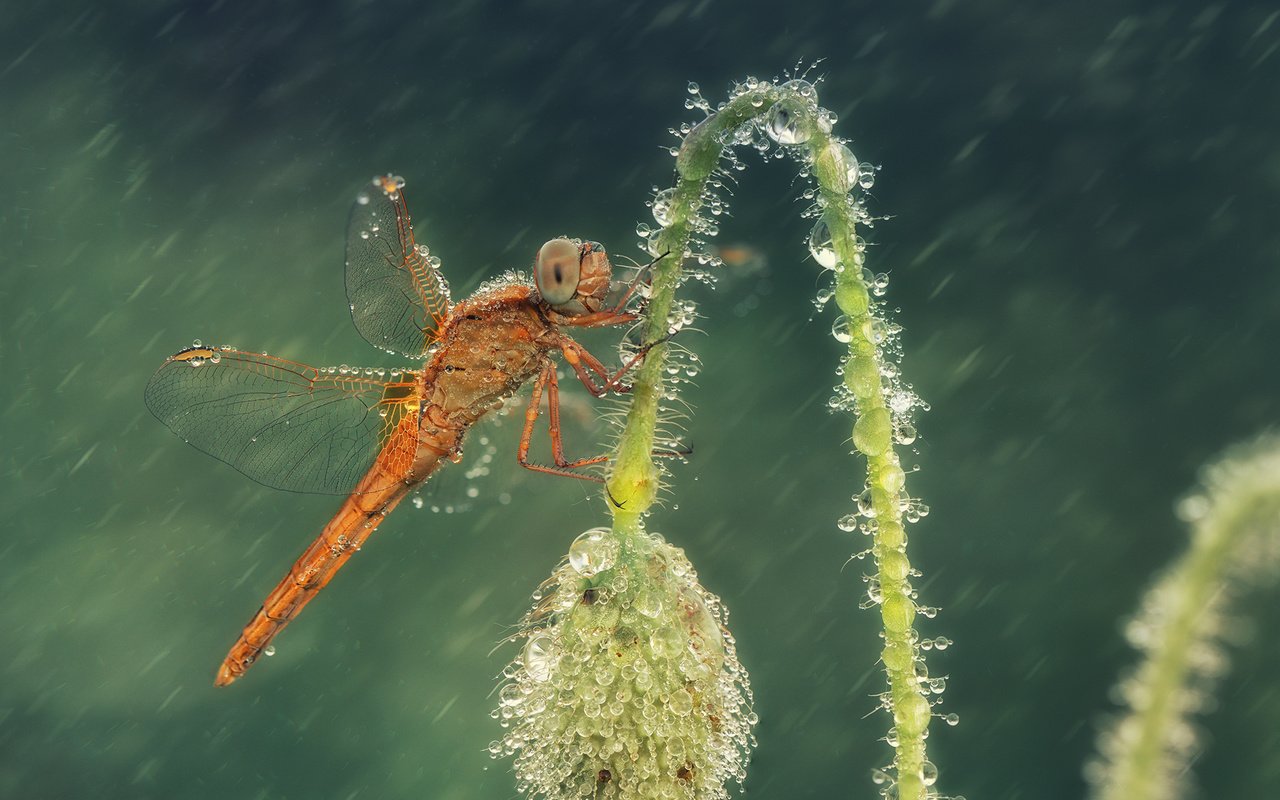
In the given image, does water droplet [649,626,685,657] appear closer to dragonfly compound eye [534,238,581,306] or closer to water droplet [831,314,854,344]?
water droplet [831,314,854,344]

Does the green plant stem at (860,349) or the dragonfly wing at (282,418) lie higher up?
the dragonfly wing at (282,418)

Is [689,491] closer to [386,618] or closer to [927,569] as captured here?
[927,569]

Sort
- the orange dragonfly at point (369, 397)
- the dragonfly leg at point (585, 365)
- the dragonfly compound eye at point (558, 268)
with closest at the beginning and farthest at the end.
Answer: the dragonfly compound eye at point (558, 268) < the dragonfly leg at point (585, 365) < the orange dragonfly at point (369, 397)

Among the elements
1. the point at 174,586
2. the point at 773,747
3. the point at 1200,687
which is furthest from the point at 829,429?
the point at 1200,687

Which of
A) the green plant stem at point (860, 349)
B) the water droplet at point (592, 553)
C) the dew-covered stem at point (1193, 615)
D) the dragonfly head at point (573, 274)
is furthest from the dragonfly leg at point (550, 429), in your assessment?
the dew-covered stem at point (1193, 615)

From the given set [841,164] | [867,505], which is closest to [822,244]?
[841,164]

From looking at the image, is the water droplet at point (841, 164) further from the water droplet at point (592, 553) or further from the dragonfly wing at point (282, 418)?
the dragonfly wing at point (282, 418)
